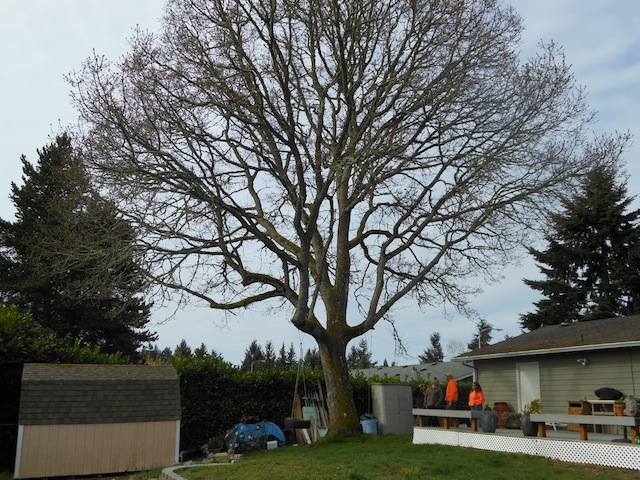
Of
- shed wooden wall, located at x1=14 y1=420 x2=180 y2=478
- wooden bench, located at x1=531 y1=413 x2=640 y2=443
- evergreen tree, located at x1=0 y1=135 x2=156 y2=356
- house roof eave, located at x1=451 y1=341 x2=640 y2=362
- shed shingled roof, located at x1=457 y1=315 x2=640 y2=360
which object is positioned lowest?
shed wooden wall, located at x1=14 y1=420 x2=180 y2=478

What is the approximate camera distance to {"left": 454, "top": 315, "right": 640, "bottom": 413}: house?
1658cm

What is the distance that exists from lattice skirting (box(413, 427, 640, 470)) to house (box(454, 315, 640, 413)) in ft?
10.1

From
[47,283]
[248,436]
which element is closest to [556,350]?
[248,436]

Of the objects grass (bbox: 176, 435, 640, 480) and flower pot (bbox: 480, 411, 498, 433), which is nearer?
grass (bbox: 176, 435, 640, 480)

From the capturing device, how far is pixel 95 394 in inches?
599

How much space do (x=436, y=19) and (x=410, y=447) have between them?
1109cm

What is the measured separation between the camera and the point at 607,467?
36.2 ft

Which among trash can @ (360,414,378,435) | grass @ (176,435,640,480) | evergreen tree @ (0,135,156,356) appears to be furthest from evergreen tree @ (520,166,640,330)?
evergreen tree @ (0,135,156,356)

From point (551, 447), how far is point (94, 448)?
1047 centimetres

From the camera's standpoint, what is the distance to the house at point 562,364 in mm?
16578

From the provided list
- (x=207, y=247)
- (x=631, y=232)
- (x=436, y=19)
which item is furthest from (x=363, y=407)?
(x=631, y=232)

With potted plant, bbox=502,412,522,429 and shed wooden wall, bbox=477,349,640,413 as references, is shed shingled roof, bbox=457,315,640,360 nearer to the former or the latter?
shed wooden wall, bbox=477,349,640,413

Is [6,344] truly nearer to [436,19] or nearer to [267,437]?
[267,437]

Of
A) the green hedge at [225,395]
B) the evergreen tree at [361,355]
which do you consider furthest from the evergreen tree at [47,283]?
the evergreen tree at [361,355]
